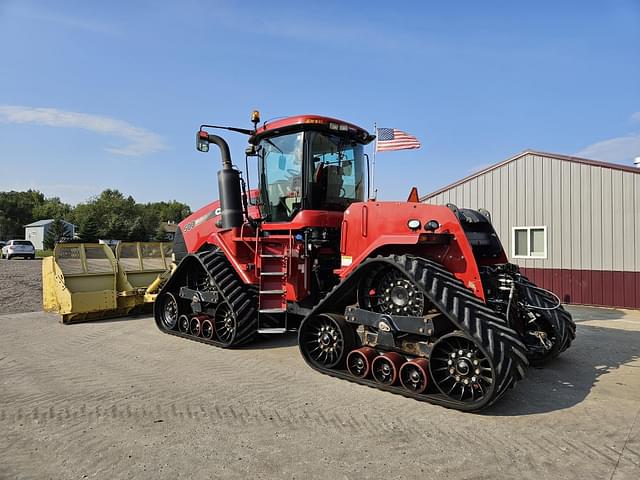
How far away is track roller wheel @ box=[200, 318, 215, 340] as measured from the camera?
23.1 ft

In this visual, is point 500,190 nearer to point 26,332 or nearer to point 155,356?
point 155,356

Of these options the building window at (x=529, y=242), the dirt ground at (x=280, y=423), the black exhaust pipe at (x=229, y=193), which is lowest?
the dirt ground at (x=280, y=423)

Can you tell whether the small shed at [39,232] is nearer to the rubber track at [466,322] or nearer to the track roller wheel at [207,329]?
the track roller wheel at [207,329]

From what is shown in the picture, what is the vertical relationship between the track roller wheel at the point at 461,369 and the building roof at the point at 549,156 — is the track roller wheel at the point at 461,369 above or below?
below

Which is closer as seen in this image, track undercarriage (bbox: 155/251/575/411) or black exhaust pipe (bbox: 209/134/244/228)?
track undercarriage (bbox: 155/251/575/411)

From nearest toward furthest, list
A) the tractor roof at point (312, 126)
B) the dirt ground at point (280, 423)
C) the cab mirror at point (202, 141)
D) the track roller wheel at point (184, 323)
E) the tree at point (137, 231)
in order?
the dirt ground at point (280, 423) → the tractor roof at point (312, 126) → the cab mirror at point (202, 141) → the track roller wheel at point (184, 323) → the tree at point (137, 231)

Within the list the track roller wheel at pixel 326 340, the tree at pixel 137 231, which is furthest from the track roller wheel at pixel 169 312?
the tree at pixel 137 231

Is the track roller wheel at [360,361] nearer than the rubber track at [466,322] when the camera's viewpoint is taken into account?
No

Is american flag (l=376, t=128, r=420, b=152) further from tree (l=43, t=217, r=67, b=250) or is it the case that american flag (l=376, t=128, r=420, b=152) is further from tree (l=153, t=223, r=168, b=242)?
tree (l=153, t=223, r=168, b=242)

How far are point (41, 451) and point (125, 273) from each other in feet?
21.2

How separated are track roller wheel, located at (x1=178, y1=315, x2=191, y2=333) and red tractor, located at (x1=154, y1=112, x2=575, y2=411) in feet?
0.09

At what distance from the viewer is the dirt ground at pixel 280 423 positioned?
3.26 meters

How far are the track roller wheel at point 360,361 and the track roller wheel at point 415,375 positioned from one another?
0.43 meters

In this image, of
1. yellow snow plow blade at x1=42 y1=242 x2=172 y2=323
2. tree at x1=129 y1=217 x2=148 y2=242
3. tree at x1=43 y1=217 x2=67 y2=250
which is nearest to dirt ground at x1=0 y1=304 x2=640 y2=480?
yellow snow plow blade at x1=42 y1=242 x2=172 y2=323
